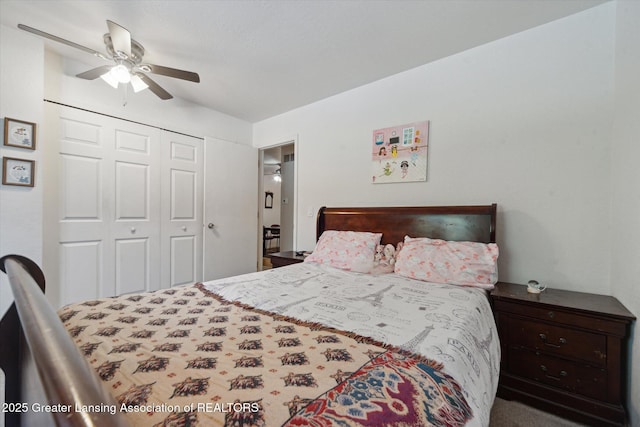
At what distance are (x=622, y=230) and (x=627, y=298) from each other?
384 millimetres

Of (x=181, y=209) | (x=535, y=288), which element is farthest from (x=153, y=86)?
(x=535, y=288)

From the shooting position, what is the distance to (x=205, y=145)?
11.3 feet

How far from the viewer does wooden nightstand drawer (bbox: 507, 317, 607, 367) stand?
149 cm

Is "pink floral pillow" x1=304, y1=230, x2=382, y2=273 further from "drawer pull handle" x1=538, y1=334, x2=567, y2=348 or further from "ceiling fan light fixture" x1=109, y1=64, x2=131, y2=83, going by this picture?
"ceiling fan light fixture" x1=109, y1=64, x2=131, y2=83

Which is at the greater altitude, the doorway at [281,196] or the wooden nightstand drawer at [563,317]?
the doorway at [281,196]

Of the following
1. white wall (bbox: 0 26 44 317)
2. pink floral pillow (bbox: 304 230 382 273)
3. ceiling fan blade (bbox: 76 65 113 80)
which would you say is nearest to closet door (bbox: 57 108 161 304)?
white wall (bbox: 0 26 44 317)

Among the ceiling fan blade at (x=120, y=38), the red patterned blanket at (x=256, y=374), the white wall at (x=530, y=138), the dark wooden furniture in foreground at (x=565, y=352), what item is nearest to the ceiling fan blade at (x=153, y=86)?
the ceiling fan blade at (x=120, y=38)

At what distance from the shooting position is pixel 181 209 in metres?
3.29

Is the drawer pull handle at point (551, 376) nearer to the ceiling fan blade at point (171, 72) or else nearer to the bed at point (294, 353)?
the bed at point (294, 353)

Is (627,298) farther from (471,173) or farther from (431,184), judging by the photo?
(431,184)

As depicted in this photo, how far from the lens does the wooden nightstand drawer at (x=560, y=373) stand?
1.49m

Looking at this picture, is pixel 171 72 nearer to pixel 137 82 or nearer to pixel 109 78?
pixel 137 82

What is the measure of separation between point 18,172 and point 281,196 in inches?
142

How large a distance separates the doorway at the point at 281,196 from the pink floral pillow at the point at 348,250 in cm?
115
